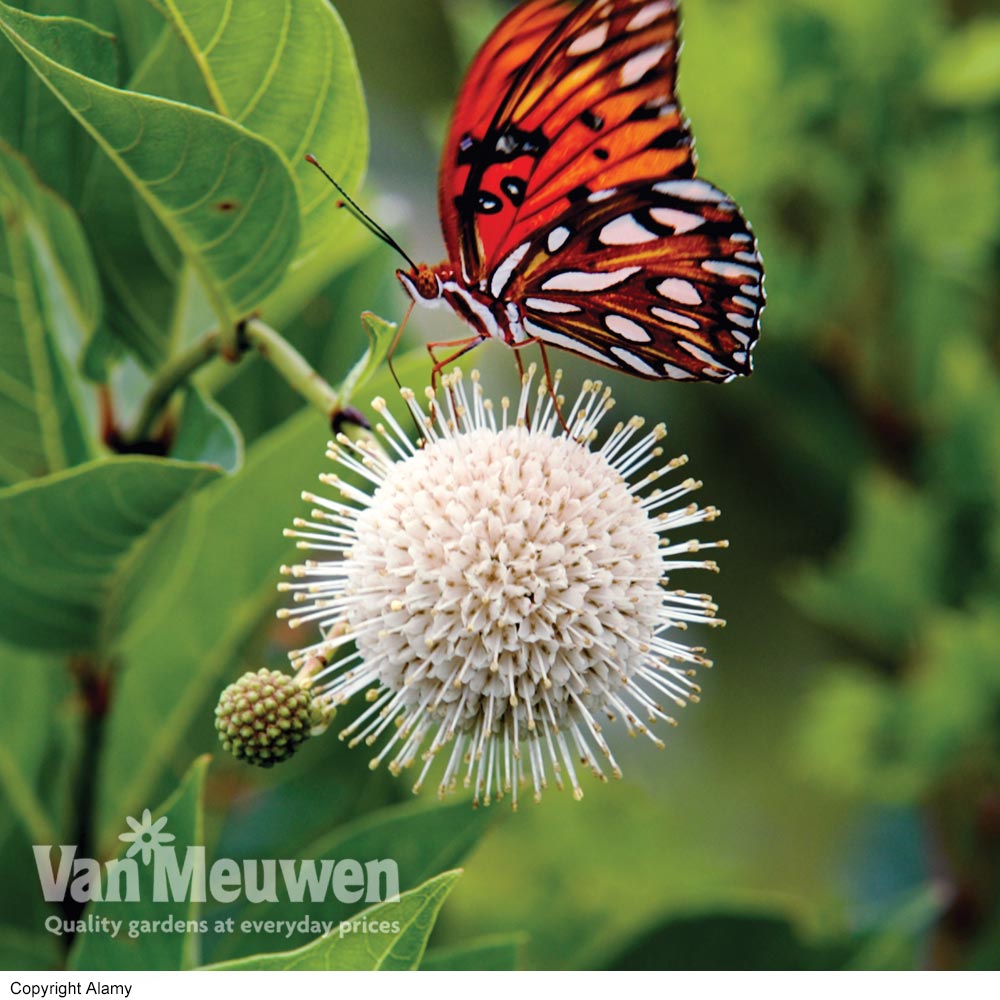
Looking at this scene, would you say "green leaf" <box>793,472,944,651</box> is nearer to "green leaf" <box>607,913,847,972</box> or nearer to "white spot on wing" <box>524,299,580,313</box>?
"green leaf" <box>607,913,847,972</box>

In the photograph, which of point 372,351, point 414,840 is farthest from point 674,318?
point 414,840

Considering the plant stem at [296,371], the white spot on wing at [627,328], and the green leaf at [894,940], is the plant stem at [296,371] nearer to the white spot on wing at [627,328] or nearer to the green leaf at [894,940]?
the white spot on wing at [627,328]

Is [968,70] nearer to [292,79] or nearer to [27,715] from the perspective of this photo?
[292,79]

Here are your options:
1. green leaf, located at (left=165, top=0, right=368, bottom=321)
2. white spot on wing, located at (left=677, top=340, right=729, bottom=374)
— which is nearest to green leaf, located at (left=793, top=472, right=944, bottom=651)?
white spot on wing, located at (left=677, top=340, right=729, bottom=374)

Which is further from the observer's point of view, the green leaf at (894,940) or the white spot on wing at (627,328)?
the green leaf at (894,940)

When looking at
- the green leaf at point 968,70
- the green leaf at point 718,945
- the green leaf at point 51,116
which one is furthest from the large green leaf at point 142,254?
the green leaf at point 968,70

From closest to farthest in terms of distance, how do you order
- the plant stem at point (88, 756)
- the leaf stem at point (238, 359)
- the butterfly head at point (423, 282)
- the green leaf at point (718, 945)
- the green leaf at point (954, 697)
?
the leaf stem at point (238, 359), the butterfly head at point (423, 282), the plant stem at point (88, 756), the green leaf at point (718, 945), the green leaf at point (954, 697)
